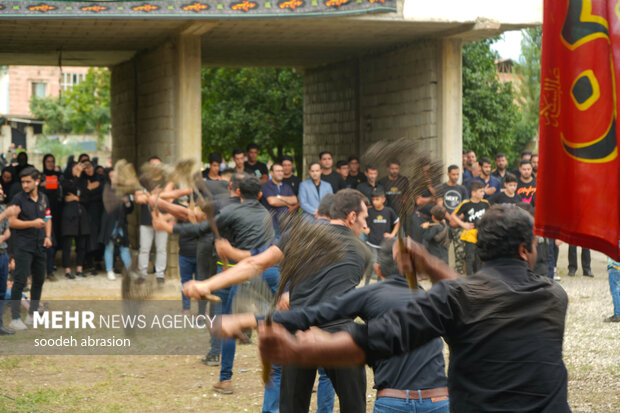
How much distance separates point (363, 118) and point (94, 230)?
20.6 ft

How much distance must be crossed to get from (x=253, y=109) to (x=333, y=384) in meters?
21.4

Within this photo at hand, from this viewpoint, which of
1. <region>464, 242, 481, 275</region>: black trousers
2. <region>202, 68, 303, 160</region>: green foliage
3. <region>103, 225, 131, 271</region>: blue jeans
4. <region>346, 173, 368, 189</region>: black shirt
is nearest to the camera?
<region>464, 242, 481, 275</region>: black trousers

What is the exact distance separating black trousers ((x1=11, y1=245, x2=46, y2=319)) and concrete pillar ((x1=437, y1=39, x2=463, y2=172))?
7.23 meters

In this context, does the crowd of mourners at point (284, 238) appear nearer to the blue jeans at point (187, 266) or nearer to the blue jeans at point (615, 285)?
the blue jeans at point (187, 266)

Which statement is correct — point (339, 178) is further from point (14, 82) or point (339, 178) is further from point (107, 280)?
point (14, 82)

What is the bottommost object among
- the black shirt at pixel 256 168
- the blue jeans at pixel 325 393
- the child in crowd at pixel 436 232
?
the blue jeans at pixel 325 393

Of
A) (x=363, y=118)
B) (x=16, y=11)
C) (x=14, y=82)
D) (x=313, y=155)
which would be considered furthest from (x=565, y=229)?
(x=14, y=82)

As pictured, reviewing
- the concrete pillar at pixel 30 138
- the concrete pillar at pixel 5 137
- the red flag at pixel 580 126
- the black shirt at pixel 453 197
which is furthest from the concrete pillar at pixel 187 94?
Answer: the concrete pillar at pixel 30 138

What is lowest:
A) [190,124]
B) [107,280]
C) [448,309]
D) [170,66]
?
[107,280]

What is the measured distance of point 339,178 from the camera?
13.9m

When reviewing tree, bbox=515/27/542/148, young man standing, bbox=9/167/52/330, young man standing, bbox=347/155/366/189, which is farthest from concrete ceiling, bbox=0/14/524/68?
tree, bbox=515/27/542/148

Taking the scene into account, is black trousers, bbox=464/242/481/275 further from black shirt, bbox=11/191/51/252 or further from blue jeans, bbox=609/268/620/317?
black shirt, bbox=11/191/51/252

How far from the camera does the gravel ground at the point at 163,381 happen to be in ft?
24.1

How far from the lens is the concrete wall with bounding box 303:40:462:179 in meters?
15.0
